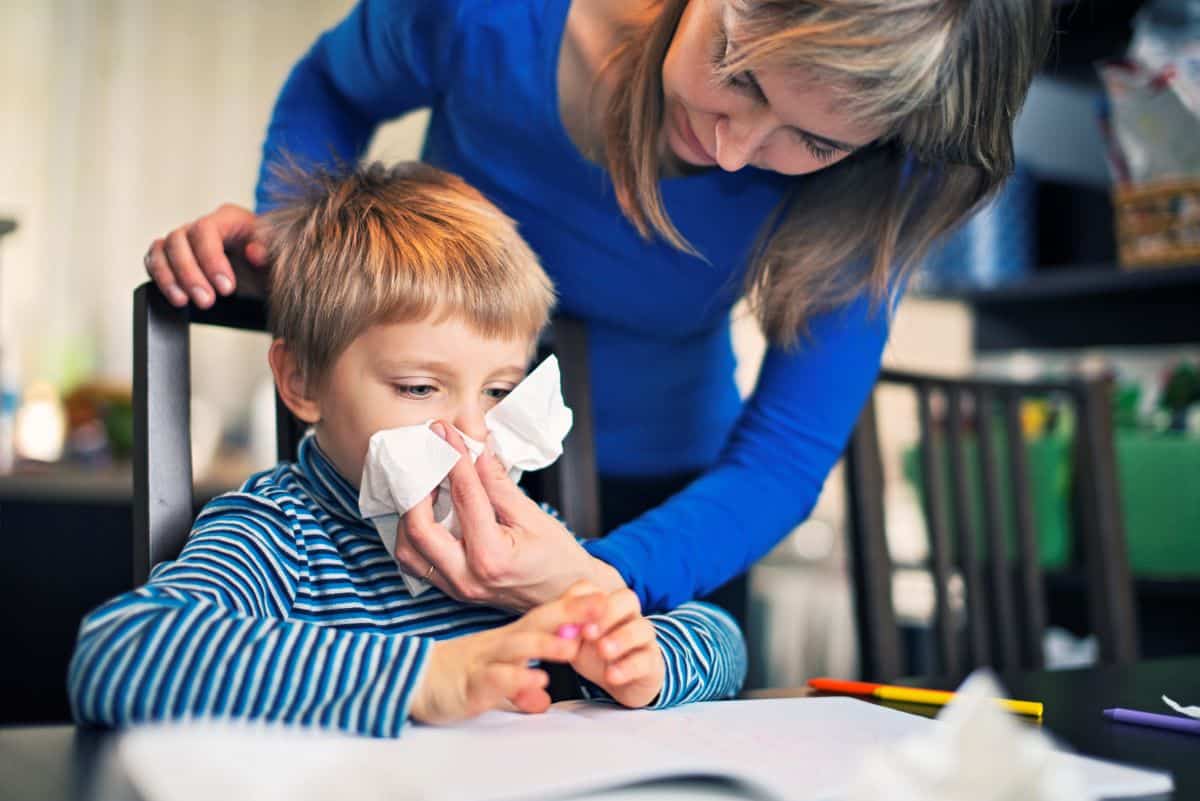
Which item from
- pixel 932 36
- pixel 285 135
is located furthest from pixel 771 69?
pixel 285 135

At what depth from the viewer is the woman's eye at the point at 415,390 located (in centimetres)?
83

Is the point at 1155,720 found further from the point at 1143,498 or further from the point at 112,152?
the point at 112,152

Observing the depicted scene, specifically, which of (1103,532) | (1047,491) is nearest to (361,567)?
(1103,532)

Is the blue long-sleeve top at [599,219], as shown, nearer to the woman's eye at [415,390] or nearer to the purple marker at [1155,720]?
the woman's eye at [415,390]

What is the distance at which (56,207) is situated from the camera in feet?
9.63

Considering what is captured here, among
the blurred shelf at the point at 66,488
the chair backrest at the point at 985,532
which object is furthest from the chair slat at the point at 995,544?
the blurred shelf at the point at 66,488

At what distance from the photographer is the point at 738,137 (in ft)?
2.83

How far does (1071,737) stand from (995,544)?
2.32 ft

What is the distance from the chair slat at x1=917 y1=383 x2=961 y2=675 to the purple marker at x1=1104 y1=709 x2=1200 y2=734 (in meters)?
0.48

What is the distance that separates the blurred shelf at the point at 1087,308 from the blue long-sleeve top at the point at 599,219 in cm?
108

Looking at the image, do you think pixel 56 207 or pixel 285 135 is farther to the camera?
pixel 56 207

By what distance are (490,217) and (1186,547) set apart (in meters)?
1.41

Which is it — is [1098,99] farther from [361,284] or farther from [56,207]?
[56,207]

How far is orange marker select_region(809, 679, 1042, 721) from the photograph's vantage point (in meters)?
0.77
